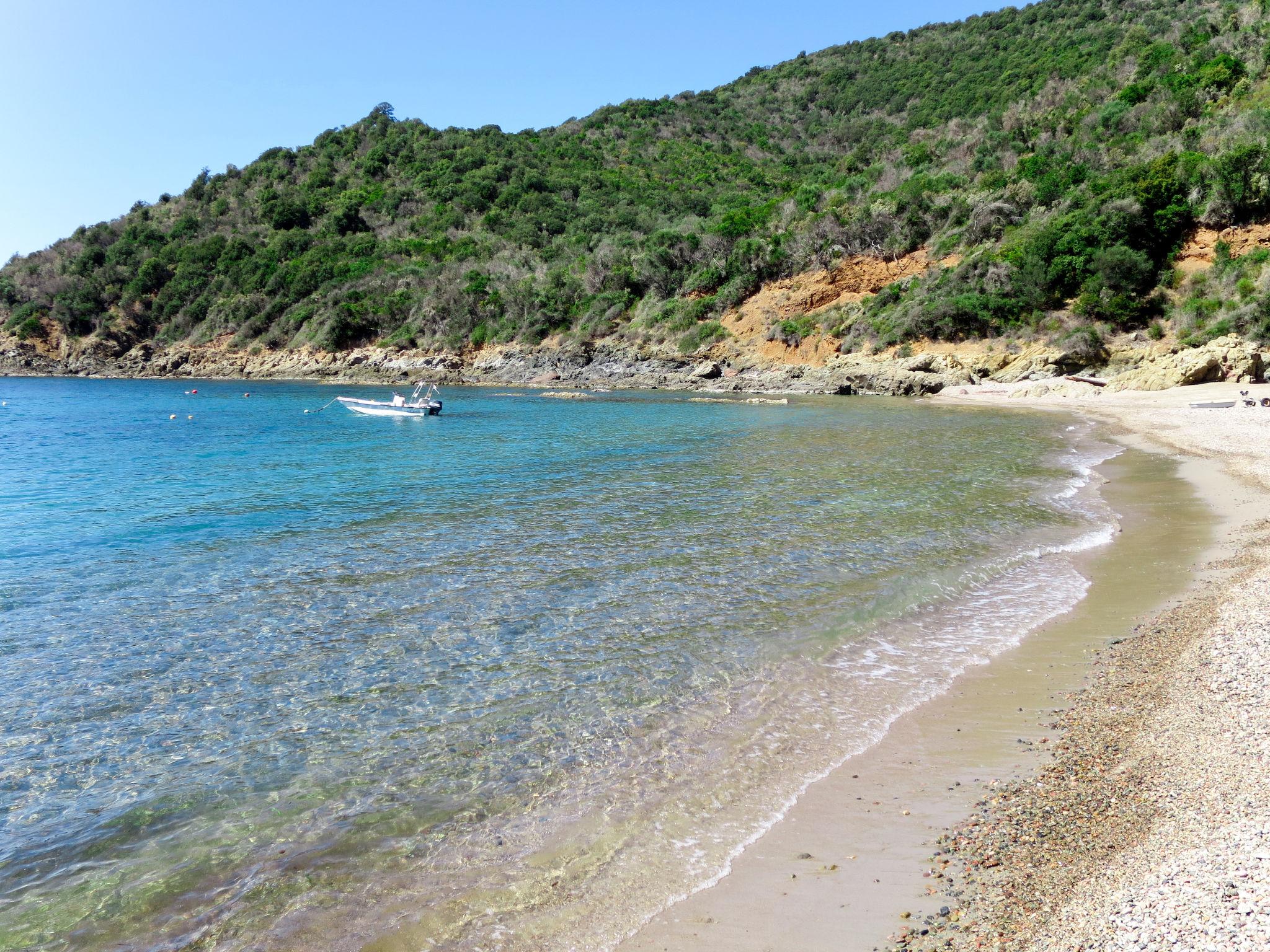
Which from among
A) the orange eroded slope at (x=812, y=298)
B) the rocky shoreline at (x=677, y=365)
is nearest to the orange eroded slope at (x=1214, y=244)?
the rocky shoreline at (x=677, y=365)

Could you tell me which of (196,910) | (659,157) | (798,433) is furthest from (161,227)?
(196,910)

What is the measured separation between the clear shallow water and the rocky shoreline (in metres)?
21.6

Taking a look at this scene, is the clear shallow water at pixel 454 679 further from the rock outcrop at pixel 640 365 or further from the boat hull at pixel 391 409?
the rock outcrop at pixel 640 365

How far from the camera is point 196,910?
375 cm

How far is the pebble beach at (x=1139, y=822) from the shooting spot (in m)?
2.97

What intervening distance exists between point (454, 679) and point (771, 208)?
2451 inches

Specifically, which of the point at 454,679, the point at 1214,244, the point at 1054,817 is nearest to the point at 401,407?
the point at 454,679

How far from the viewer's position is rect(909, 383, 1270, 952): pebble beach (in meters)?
2.97

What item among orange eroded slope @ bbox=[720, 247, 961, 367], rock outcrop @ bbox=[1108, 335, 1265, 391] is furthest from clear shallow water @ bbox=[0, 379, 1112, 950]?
orange eroded slope @ bbox=[720, 247, 961, 367]

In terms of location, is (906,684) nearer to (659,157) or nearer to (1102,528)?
(1102,528)

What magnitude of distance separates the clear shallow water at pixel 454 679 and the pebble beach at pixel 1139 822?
1081 mm

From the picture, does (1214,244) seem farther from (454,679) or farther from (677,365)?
(454,679)

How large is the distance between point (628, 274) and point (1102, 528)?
184ft

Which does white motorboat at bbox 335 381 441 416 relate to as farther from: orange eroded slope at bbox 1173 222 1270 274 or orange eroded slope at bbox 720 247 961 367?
orange eroded slope at bbox 1173 222 1270 274
